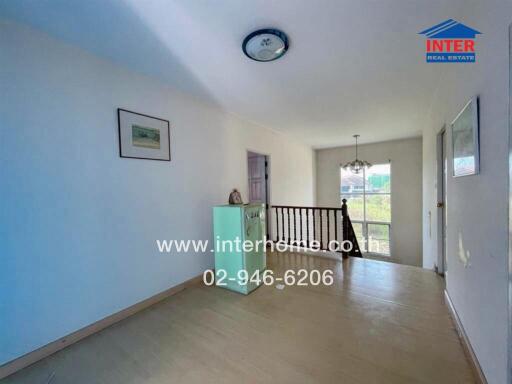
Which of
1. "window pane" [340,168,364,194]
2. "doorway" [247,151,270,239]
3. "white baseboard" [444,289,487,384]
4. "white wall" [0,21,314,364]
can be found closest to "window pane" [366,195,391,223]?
"window pane" [340,168,364,194]

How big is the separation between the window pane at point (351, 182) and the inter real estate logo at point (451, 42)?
4.77 metres

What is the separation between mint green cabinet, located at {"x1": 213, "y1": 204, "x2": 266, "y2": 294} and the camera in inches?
98.7

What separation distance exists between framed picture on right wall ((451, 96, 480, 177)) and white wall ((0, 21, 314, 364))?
8.78 feet

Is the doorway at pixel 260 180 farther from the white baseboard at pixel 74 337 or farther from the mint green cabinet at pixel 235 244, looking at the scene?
the white baseboard at pixel 74 337

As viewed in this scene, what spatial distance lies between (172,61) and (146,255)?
2.03 meters

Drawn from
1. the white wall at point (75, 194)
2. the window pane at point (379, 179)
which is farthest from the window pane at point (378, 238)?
the white wall at point (75, 194)

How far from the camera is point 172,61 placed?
2.01m

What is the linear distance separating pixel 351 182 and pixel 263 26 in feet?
19.3

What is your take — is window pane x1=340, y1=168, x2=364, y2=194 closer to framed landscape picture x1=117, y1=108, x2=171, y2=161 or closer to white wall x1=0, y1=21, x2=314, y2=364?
white wall x1=0, y1=21, x2=314, y2=364

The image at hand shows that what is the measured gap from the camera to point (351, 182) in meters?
6.56

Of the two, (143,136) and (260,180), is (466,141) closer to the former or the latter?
(143,136)

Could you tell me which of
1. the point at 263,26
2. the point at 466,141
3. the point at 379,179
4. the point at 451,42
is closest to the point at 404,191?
the point at 379,179

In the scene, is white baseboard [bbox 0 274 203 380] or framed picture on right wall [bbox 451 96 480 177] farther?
white baseboard [bbox 0 274 203 380]

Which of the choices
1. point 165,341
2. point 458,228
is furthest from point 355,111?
point 165,341
